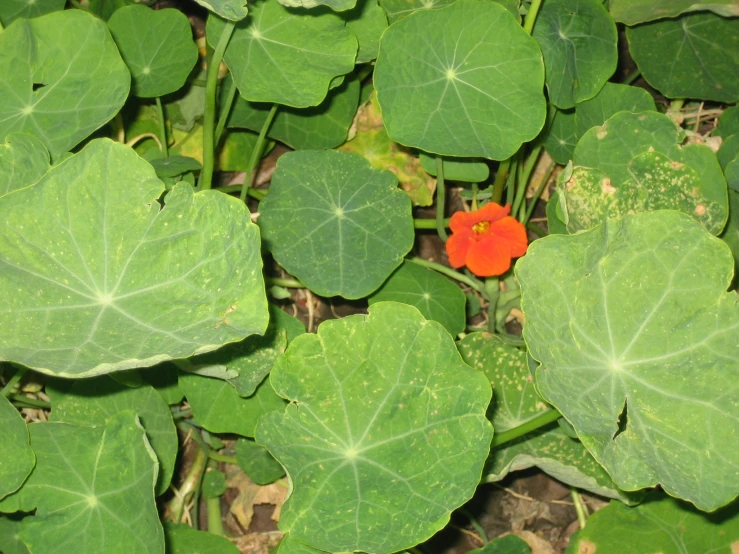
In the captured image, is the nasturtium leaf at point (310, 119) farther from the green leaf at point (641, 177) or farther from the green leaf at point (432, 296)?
the green leaf at point (641, 177)

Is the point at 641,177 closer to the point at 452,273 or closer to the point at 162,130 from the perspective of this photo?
the point at 452,273

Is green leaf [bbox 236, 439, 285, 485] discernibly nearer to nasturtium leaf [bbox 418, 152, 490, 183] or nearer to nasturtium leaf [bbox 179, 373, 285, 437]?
nasturtium leaf [bbox 179, 373, 285, 437]

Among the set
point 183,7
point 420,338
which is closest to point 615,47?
point 420,338

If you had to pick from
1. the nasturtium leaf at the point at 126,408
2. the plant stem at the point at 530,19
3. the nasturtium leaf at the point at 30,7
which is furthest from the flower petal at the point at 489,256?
the nasturtium leaf at the point at 30,7

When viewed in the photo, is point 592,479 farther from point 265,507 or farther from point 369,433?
point 265,507

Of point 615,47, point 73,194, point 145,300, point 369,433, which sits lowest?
point 369,433

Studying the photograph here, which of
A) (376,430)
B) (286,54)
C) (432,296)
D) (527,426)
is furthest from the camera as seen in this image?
(432,296)

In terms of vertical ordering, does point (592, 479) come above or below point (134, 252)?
below

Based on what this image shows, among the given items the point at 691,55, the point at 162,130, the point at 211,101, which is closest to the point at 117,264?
the point at 211,101
